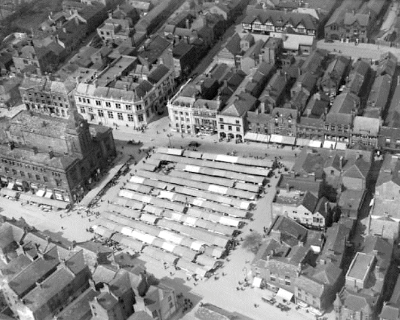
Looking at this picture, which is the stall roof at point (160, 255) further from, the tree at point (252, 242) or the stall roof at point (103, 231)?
the tree at point (252, 242)

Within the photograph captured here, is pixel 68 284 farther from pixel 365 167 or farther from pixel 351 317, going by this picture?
pixel 365 167

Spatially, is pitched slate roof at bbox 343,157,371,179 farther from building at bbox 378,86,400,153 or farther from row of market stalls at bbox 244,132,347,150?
row of market stalls at bbox 244,132,347,150

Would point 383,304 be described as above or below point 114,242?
above

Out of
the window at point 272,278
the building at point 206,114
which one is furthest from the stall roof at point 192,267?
the building at point 206,114

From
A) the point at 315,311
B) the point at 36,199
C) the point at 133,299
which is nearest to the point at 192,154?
the point at 36,199

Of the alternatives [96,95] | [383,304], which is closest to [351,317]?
[383,304]

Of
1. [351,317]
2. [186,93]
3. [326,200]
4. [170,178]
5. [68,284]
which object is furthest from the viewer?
[186,93]
